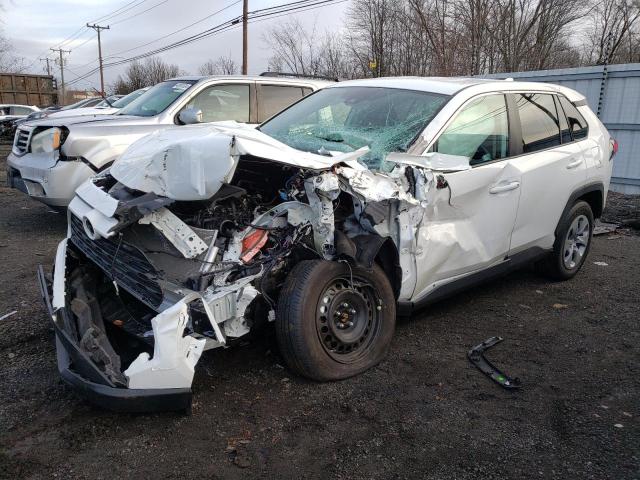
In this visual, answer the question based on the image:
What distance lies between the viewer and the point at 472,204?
12.2 feet

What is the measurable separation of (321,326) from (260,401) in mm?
549

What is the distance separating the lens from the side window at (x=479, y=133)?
373 cm

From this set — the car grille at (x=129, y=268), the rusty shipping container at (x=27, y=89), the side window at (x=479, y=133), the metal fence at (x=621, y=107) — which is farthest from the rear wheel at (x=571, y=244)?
the rusty shipping container at (x=27, y=89)

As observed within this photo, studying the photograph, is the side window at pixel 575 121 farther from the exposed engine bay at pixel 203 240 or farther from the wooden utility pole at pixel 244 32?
the wooden utility pole at pixel 244 32

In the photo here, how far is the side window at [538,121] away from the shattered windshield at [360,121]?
2.95ft

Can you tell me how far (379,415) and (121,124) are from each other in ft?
16.2

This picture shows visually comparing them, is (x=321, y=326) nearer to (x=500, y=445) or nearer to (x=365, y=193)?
(x=365, y=193)

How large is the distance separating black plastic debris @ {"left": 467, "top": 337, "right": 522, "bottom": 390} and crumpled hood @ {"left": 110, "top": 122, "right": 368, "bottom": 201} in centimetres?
155

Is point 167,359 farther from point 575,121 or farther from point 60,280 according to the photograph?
point 575,121

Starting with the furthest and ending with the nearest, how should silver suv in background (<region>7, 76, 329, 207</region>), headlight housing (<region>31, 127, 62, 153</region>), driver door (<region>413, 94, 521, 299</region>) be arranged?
headlight housing (<region>31, 127, 62, 153</region>)
silver suv in background (<region>7, 76, 329, 207</region>)
driver door (<region>413, 94, 521, 299</region>)

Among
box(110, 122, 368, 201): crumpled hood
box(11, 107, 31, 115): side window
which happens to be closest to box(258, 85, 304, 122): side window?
box(110, 122, 368, 201): crumpled hood

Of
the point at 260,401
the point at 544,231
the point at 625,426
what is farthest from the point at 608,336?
the point at 260,401

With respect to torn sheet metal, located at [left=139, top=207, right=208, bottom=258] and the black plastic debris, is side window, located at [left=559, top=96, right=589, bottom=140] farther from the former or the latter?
torn sheet metal, located at [left=139, top=207, right=208, bottom=258]

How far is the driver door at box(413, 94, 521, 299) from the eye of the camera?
3521 millimetres
